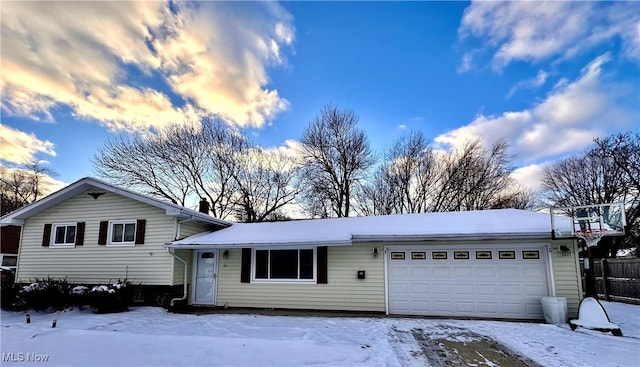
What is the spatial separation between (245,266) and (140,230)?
3777mm

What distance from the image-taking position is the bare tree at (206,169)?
20125mm

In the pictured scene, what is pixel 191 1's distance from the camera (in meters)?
9.65

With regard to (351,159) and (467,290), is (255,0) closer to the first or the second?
(467,290)

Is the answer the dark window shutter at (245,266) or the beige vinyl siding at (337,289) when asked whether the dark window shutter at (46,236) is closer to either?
the beige vinyl siding at (337,289)

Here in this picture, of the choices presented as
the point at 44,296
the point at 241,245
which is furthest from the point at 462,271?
the point at 44,296

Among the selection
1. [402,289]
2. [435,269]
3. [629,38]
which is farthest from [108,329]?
[629,38]

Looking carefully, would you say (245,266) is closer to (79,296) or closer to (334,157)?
(79,296)

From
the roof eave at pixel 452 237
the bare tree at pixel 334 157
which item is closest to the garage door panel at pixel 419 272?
the roof eave at pixel 452 237

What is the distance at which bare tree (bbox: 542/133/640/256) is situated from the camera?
1977 centimetres

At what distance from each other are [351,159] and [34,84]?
16639 mm

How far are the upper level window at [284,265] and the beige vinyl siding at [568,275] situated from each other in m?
6.68

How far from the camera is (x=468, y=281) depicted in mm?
9367

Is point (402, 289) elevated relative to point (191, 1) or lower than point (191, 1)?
lower

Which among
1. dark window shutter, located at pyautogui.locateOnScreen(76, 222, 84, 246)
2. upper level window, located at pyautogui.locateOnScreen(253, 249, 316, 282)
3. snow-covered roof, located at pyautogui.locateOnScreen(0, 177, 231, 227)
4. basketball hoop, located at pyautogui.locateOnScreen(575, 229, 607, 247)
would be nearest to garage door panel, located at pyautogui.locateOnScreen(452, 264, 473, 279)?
basketball hoop, located at pyautogui.locateOnScreen(575, 229, 607, 247)
